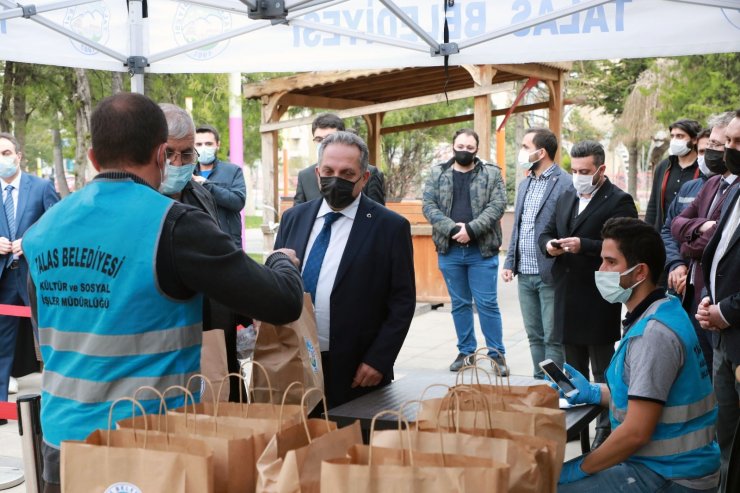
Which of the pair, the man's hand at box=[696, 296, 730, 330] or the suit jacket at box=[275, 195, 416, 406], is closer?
the suit jacket at box=[275, 195, 416, 406]

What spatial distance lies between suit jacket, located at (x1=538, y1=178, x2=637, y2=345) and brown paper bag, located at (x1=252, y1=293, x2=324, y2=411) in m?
2.81

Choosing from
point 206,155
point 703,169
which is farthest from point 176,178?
point 703,169

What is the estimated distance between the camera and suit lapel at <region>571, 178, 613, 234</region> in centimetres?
602

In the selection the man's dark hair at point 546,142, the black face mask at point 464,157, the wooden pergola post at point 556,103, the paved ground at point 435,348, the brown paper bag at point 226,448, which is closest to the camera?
the brown paper bag at point 226,448

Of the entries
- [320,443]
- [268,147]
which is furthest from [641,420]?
[268,147]

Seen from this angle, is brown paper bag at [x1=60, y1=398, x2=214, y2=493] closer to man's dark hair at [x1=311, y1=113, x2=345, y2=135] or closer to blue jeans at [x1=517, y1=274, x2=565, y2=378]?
man's dark hair at [x1=311, y1=113, x2=345, y2=135]

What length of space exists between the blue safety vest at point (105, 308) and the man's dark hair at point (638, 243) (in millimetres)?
1969

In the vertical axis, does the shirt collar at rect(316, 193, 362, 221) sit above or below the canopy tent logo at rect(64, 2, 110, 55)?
below

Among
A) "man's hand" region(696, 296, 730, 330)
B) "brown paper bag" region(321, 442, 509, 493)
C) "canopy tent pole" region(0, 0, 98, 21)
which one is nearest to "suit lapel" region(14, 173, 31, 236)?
"canopy tent pole" region(0, 0, 98, 21)

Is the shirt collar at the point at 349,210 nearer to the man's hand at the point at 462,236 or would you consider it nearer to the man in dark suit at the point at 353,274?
the man in dark suit at the point at 353,274

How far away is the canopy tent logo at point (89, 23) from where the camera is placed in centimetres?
572

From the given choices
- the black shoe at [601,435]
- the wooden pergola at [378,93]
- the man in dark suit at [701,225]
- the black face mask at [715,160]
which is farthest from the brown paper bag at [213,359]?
the wooden pergola at [378,93]

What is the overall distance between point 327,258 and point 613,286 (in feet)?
4.20

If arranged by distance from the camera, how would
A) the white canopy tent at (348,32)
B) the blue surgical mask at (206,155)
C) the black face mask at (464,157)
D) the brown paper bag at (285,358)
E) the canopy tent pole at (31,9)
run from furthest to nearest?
1. the black face mask at (464,157)
2. the blue surgical mask at (206,155)
3. the canopy tent pole at (31,9)
4. the white canopy tent at (348,32)
5. the brown paper bag at (285,358)
